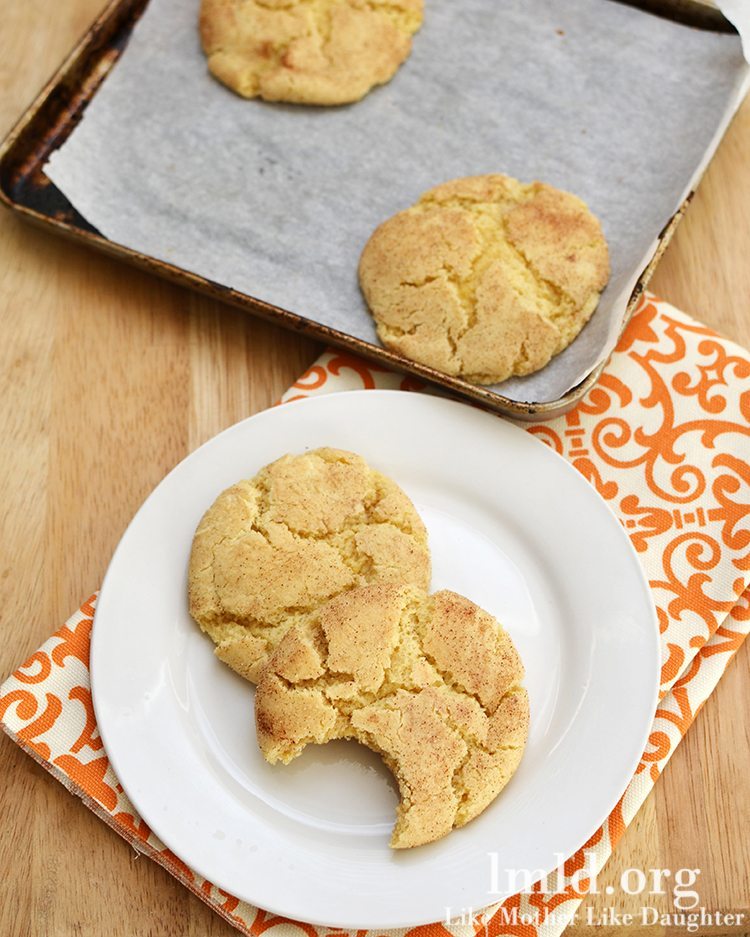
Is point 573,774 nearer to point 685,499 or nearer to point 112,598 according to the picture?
point 685,499

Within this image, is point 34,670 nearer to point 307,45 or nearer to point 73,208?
point 73,208

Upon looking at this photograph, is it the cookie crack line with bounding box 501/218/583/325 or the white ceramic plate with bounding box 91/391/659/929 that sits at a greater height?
the cookie crack line with bounding box 501/218/583/325

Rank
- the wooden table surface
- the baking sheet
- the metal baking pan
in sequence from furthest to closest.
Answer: the baking sheet, the metal baking pan, the wooden table surface

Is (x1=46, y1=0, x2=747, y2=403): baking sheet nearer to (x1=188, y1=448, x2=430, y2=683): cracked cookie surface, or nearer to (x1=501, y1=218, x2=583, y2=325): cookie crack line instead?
(x1=501, y1=218, x2=583, y2=325): cookie crack line

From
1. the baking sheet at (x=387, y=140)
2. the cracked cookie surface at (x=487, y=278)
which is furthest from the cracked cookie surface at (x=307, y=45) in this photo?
the cracked cookie surface at (x=487, y=278)

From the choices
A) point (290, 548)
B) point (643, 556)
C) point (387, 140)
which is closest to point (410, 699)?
point (290, 548)

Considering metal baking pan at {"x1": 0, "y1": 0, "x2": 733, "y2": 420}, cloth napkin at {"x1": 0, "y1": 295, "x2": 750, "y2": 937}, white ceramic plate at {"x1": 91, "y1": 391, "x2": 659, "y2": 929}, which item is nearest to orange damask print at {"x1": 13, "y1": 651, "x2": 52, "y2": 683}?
cloth napkin at {"x1": 0, "y1": 295, "x2": 750, "y2": 937}
